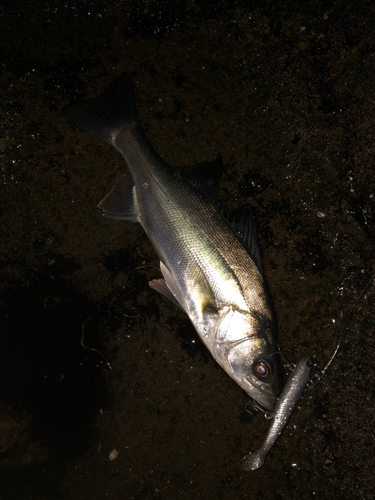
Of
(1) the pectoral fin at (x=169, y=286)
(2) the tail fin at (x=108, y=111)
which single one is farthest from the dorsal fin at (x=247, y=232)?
(2) the tail fin at (x=108, y=111)

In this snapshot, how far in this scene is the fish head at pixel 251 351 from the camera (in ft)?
7.00

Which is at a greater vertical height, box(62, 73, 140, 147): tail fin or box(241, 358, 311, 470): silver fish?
box(62, 73, 140, 147): tail fin

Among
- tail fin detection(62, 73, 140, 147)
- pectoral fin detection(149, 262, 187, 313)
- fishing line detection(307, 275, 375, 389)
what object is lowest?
fishing line detection(307, 275, 375, 389)

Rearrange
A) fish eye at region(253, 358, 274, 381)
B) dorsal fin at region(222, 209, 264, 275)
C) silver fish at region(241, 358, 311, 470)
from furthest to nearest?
silver fish at region(241, 358, 311, 470), dorsal fin at region(222, 209, 264, 275), fish eye at region(253, 358, 274, 381)

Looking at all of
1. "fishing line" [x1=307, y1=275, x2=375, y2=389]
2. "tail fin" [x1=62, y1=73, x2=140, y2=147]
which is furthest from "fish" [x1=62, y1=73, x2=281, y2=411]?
"fishing line" [x1=307, y1=275, x2=375, y2=389]

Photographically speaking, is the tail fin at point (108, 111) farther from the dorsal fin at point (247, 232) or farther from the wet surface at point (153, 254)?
the dorsal fin at point (247, 232)

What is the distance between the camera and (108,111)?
2482 millimetres

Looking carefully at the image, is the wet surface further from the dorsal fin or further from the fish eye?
the fish eye

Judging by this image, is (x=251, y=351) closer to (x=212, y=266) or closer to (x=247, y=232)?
(x=212, y=266)

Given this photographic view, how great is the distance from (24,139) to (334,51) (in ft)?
9.56

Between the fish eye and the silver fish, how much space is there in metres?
0.35

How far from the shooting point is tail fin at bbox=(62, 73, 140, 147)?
2457 mm

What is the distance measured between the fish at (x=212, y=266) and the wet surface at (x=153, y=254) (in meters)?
0.45

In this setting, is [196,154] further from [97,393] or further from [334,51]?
[97,393]
